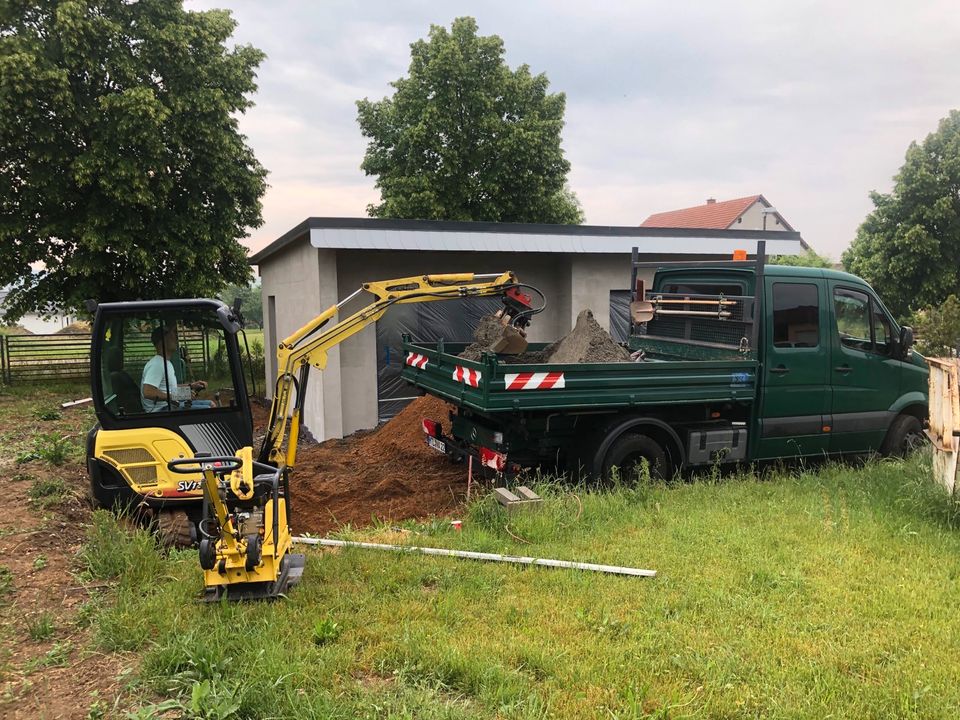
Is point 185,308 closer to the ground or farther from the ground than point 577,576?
farther from the ground

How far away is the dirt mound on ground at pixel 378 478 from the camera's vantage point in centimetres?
681

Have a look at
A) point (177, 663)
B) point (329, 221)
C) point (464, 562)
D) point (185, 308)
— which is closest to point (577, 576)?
point (464, 562)

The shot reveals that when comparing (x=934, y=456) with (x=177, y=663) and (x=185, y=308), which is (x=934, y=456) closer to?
(x=177, y=663)

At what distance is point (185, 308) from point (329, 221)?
4557 mm

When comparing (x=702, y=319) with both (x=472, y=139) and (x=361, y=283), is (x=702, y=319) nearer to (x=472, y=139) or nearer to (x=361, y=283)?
(x=361, y=283)

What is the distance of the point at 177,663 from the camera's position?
3404 mm

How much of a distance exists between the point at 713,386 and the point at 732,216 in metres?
39.7

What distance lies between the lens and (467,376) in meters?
6.24

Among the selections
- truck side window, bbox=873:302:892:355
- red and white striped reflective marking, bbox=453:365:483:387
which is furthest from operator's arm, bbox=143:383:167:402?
truck side window, bbox=873:302:892:355

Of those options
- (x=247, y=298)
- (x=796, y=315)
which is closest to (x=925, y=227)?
(x=796, y=315)

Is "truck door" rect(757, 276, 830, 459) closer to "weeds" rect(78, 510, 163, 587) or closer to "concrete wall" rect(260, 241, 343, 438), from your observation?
"weeds" rect(78, 510, 163, 587)

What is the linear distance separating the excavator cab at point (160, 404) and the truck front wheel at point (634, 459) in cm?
336

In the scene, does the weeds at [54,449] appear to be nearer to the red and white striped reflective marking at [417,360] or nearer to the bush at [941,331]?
the red and white striped reflective marking at [417,360]

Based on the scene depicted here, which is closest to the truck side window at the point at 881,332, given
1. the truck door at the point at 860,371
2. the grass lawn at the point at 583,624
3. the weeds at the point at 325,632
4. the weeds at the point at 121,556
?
the truck door at the point at 860,371
